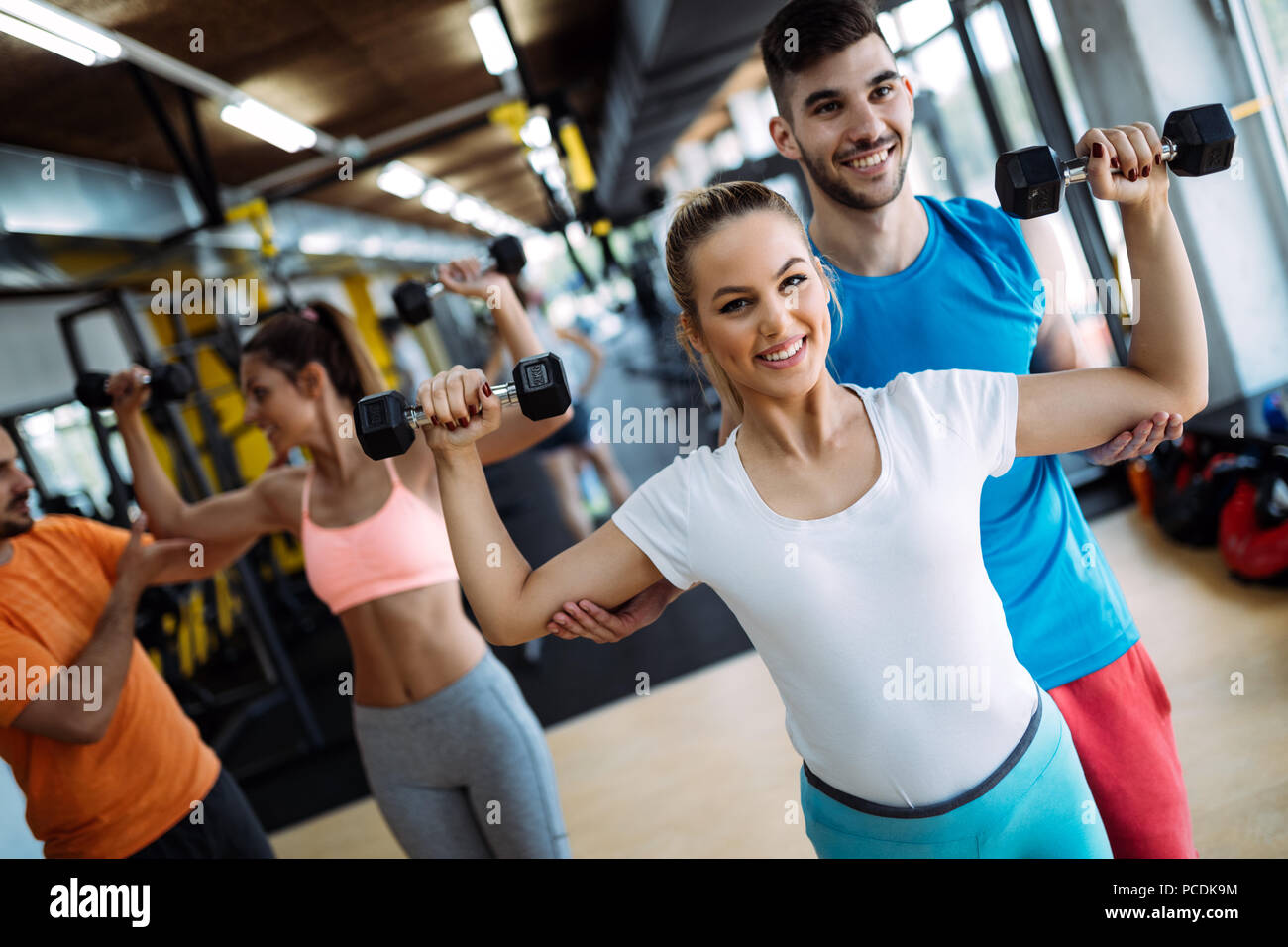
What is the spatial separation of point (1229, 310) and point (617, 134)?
656cm

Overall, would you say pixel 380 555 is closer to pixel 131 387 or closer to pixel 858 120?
pixel 131 387

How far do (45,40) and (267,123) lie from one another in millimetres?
1579

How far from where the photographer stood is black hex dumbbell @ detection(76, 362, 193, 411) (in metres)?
2.12

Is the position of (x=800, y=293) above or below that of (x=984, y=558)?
above

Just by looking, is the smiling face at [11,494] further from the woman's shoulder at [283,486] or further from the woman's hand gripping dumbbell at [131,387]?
the woman's shoulder at [283,486]

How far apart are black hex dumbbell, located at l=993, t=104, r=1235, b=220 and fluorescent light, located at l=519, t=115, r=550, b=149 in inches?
132

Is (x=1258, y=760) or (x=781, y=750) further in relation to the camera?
(x=781, y=750)

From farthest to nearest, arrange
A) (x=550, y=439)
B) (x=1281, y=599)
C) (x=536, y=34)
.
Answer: (x=536, y=34)
(x=550, y=439)
(x=1281, y=599)

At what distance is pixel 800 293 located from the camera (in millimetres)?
1058

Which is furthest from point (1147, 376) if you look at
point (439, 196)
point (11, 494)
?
point (439, 196)

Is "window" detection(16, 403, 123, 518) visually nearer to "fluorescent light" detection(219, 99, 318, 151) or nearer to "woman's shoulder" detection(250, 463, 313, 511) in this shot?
"fluorescent light" detection(219, 99, 318, 151)
